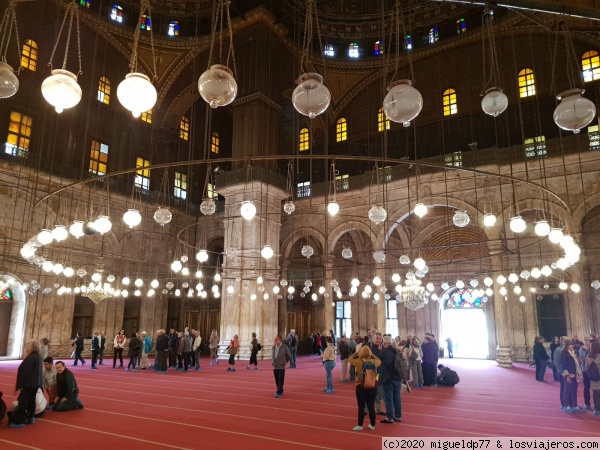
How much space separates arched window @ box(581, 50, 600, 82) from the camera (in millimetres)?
17170

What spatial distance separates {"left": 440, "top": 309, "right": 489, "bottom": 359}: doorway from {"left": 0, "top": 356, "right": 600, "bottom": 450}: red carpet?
9.98 m

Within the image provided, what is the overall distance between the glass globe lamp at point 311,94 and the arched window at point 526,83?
17.2 m

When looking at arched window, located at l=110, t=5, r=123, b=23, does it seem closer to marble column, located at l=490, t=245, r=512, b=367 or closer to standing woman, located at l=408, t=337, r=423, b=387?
marble column, located at l=490, t=245, r=512, b=367

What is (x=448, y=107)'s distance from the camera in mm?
20047

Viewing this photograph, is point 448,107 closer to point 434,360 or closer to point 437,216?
point 437,216

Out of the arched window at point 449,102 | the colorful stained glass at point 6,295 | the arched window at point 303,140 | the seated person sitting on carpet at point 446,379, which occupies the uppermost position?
the arched window at point 449,102

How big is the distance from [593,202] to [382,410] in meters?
11.7

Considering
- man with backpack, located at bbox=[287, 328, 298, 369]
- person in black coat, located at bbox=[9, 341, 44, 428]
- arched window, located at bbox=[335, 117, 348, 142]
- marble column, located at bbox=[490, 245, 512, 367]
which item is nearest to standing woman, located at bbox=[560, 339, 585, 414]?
person in black coat, located at bbox=[9, 341, 44, 428]

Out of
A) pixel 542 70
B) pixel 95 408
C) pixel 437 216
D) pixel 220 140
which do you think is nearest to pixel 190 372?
pixel 95 408

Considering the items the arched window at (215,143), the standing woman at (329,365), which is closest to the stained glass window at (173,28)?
the arched window at (215,143)

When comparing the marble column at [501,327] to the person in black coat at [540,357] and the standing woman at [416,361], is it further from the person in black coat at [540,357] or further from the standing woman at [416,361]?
the standing woman at [416,361]

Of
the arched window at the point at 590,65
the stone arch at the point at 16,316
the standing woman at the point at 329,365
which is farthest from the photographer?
the arched window at the point at 590,65

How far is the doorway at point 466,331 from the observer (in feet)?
67.1

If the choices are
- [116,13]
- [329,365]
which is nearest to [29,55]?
[116,13]
